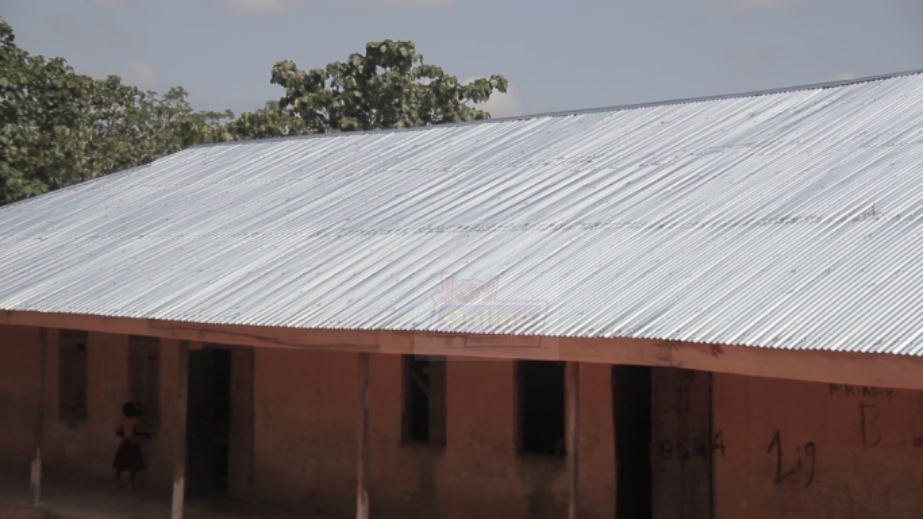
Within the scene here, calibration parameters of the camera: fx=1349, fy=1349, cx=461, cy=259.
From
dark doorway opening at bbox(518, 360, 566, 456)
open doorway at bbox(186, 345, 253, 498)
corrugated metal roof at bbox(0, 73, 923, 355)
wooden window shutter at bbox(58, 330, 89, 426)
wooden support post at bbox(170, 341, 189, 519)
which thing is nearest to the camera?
corrugated metal roof at bbox(0, 73, 923, 355)

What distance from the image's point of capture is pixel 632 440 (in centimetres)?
1092

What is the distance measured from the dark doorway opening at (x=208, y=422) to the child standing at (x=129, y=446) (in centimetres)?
65

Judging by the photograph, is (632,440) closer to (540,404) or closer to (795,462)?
(540,404)

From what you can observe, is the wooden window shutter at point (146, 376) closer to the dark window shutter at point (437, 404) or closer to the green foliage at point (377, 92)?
the dark window shutter at point (437, 404)

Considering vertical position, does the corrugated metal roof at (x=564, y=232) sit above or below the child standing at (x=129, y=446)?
above

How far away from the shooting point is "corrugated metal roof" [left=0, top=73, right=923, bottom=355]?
798 centimetres

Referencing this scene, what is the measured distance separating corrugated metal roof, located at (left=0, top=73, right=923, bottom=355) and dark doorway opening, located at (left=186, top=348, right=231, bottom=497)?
4.84 feet

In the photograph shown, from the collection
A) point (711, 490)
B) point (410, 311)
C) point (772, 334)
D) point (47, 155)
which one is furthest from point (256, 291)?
point (47, 155)

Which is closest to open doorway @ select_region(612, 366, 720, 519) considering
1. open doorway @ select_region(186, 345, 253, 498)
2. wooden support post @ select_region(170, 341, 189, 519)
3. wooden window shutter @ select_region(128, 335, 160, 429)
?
wooden support post @ select_region(170, 341, 189, 519)

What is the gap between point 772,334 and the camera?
728 centimetres

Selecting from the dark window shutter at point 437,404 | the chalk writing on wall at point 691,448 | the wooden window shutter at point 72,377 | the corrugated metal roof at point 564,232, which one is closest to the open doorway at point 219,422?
the corrugated metal roof at point 564,232

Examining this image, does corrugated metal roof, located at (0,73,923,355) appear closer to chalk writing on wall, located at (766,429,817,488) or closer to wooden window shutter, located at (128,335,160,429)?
wooden window shutter, located at (128,335,160,429)

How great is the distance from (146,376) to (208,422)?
0.98m

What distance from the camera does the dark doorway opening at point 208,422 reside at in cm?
1398
